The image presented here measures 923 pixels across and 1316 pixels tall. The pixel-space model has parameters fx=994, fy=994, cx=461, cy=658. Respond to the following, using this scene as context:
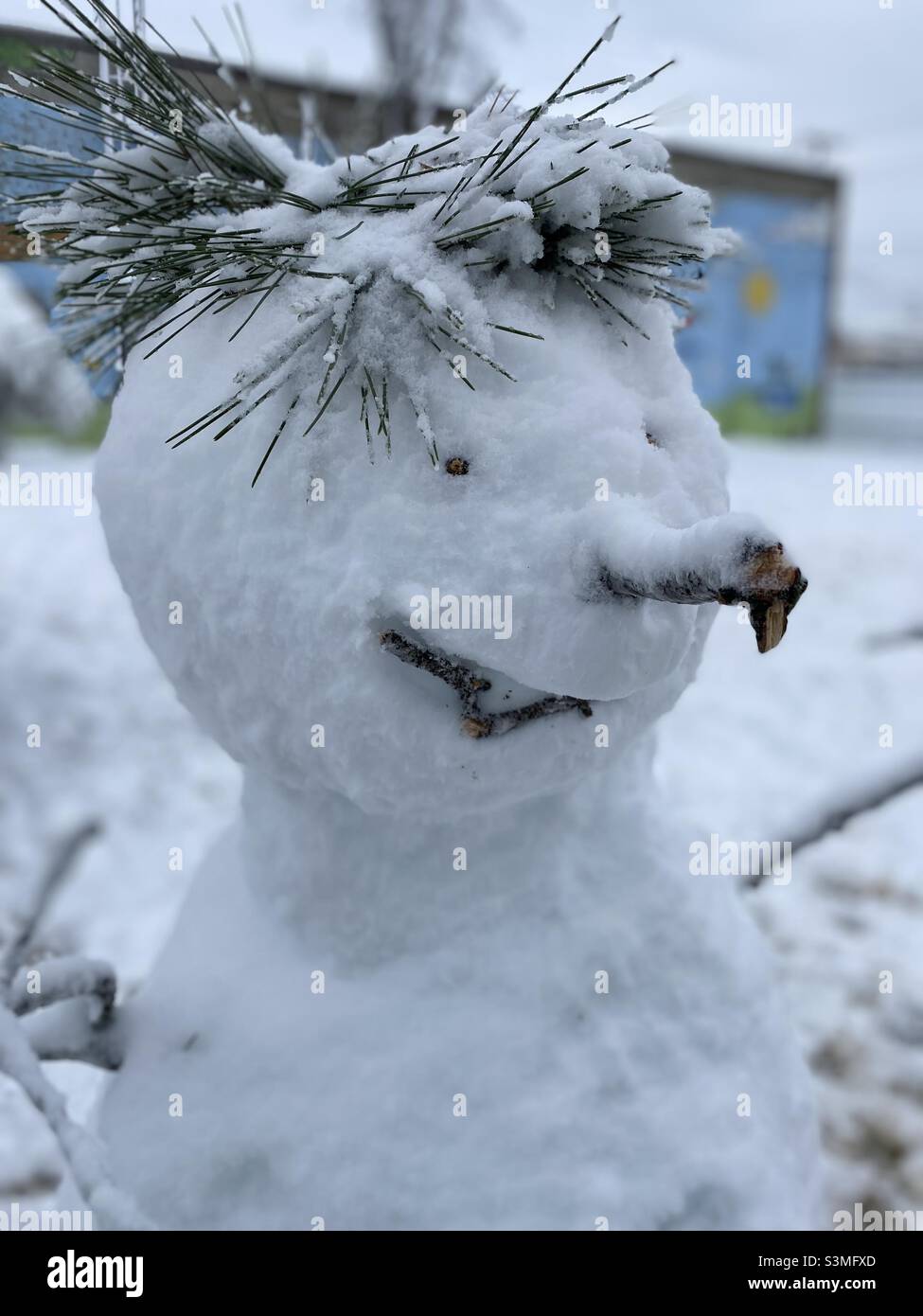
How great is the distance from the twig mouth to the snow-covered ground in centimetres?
40

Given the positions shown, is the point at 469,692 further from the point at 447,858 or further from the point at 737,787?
the point at 737,787

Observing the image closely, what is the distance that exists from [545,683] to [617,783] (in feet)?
0.99

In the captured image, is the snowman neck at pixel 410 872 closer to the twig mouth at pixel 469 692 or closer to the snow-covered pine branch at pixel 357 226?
the twig mouth at pixel 469 692

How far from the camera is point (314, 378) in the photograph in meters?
0.68

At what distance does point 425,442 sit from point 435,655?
15 cm

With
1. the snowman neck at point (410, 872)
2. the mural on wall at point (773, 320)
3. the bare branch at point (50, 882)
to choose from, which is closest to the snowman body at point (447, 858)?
the snowman neck at point (410, 872)

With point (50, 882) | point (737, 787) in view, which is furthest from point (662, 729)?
point (50, 882)

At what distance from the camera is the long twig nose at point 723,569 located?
1.72 ft

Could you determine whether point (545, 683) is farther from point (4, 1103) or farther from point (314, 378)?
point (4, 1103)

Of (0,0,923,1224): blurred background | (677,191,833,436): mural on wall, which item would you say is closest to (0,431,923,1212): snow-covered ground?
(0,0,923,1224): blurred background

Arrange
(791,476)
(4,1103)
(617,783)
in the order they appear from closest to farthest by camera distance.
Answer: (617,783) → (4,1103) → (791,476)

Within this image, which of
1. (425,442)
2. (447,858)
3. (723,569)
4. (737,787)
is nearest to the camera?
(723,569)

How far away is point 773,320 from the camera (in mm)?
7027
